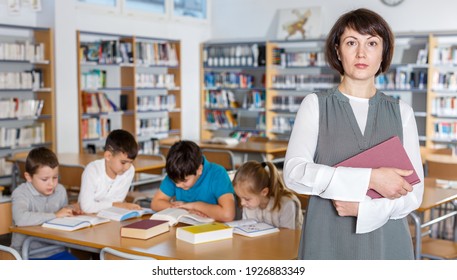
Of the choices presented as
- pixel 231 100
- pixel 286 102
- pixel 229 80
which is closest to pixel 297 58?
pixel 286 102

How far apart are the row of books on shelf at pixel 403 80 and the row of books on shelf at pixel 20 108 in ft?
13.2

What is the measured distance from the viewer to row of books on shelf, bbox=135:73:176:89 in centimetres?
834

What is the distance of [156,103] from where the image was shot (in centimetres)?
866

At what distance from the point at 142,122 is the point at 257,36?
2.08 metres

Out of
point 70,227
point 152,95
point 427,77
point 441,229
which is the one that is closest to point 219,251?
point 70,227

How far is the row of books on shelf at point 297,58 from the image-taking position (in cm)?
841

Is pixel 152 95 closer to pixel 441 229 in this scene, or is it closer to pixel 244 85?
pixel 244 85

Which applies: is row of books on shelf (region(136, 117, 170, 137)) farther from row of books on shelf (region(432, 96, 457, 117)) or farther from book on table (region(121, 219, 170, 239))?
book on table (region(121, 219, 170, 239))

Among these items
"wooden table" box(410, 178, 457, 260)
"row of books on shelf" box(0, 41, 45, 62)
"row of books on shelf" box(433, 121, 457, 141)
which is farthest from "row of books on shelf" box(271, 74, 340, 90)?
"wooden table" box(410, 178, 457, 260)

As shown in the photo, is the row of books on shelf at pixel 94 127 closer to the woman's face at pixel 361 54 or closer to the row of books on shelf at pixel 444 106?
the row of books on shelf at pixel 444 106

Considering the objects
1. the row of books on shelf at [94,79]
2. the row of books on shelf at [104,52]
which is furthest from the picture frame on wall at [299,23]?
the row of books on shelf at [94,79]

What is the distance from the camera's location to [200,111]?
9461mm

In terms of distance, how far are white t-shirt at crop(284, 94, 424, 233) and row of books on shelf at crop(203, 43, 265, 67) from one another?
7135 millimetres

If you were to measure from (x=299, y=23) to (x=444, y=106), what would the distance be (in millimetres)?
2210
